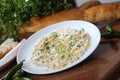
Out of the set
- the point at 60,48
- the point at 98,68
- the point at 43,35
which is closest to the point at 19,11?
the point at 43,35

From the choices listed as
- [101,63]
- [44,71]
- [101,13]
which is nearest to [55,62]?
[44,71]

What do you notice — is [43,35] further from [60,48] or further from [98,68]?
[98,68]

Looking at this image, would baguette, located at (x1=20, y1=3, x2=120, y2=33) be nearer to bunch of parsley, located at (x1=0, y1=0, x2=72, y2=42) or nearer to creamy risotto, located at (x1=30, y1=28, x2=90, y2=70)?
bunch of parsley, located at (x1=0, y1=0, x2=72, y2=42)

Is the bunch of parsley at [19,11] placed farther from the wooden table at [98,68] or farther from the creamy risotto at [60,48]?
the wooden table at [98,68]

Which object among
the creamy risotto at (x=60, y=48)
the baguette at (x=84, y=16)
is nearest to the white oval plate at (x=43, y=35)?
the creamy risotto at (x=60, y=48)

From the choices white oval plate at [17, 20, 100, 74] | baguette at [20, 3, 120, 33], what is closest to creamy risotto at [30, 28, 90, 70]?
white oval plate at [17, 20, 100, 74]

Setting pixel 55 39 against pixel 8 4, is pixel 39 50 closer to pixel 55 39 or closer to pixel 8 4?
pixel 55 39
